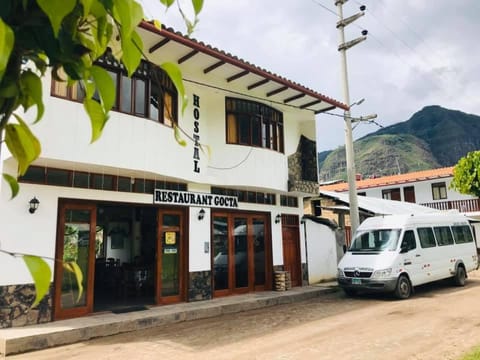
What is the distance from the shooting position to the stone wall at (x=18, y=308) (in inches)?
289

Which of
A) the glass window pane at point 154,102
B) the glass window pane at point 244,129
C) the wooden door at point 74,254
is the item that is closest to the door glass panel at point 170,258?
the wooden door at point 74,254

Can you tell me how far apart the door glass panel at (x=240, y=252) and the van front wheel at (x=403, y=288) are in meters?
4.44

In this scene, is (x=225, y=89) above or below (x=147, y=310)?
above

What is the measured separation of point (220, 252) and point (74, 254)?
4.32 meters

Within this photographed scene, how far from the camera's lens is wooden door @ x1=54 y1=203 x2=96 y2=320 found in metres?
8.22

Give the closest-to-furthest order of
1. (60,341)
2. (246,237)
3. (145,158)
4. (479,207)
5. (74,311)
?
(60,341) → (74,311) → (145,158) → (246,237) → (479,207)

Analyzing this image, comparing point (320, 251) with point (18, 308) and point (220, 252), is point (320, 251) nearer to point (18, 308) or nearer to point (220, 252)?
point (220, 252)

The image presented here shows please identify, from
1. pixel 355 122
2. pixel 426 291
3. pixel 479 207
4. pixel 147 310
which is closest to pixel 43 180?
pixel 147 310

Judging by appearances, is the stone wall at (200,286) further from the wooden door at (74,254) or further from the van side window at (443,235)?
the van side window at (443,235)

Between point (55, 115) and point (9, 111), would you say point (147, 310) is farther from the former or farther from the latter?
point (9, 111)

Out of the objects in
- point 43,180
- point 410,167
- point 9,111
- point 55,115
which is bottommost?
point 9,111

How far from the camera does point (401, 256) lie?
11.6 m

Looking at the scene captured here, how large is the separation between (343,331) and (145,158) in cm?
560

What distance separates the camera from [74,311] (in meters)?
Answer: 8.36
